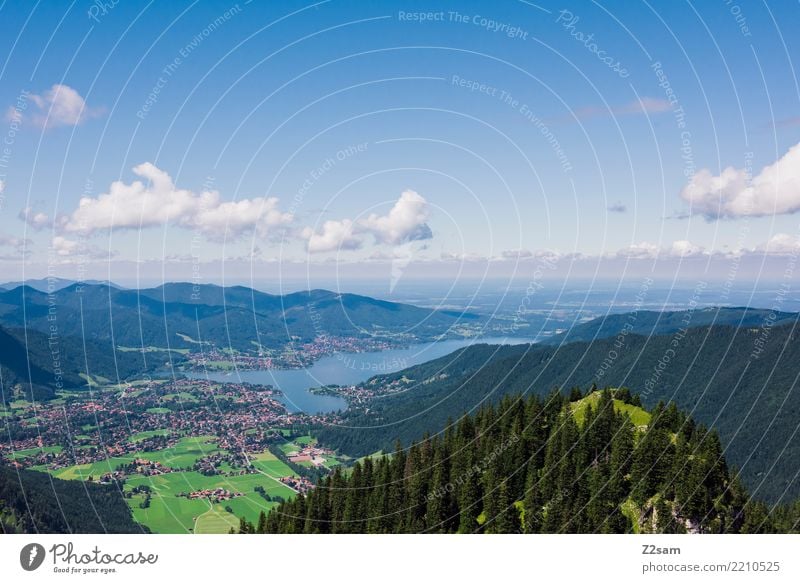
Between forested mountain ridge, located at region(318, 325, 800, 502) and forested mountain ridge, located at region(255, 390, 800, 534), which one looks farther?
forested mountain ridge, located at region(318, 325, 800, 502)

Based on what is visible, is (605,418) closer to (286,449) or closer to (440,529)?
(440,529)

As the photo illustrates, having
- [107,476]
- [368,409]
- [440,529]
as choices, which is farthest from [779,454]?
[107,476]

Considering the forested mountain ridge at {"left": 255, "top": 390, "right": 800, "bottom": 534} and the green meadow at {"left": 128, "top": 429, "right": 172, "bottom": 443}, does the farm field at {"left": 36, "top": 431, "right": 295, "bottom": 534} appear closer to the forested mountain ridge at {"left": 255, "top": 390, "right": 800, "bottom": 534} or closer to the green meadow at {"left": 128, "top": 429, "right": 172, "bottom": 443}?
the green meadow at {"left": 128, "top": 429, "right": 172, "bottom": 443}
